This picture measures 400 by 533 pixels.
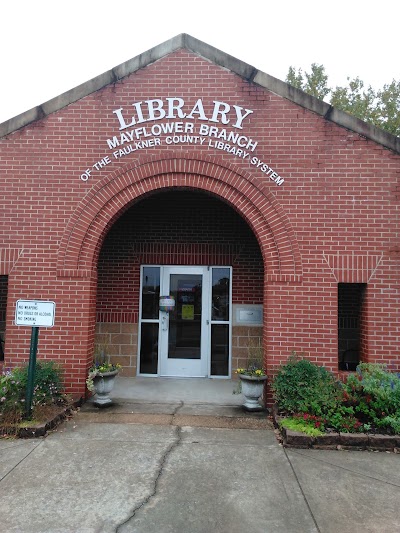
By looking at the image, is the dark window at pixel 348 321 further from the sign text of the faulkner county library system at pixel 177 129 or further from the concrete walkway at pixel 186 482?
the sign text of the faulkner county library system at pixel 177 129

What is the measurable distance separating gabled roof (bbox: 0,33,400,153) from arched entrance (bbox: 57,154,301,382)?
4.93ft

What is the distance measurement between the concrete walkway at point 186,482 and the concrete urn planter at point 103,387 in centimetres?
55

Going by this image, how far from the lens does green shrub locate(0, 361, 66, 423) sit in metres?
5.21

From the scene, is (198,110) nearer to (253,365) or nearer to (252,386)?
(253,365)

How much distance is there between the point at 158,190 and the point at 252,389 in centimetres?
348

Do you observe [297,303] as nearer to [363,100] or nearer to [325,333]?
[325,333]

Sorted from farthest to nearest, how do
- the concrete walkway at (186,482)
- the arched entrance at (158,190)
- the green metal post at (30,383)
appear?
the arched entrance at (158,190) < the green metal post at (30,383) < the concrete walkway at (186,482)

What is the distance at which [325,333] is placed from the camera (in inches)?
243

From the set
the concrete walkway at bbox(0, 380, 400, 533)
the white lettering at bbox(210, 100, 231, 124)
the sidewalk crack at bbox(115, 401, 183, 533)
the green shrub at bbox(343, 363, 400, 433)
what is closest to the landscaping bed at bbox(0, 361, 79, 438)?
the concrete walkway at bbox(0, 380, 400, 533)

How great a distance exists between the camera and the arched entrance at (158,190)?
6.36 m

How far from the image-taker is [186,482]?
3.92 metres

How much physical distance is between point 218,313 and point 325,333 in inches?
110

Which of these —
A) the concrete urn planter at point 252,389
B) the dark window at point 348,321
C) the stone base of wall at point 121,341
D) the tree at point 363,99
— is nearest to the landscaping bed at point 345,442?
the concrete urn planter at point 252,389

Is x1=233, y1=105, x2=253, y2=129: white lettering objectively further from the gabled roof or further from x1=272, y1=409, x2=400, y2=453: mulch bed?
x1=272, y1=409, x2=400, y2=453: mulch bed
